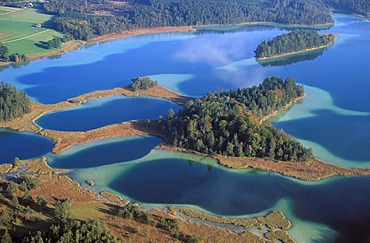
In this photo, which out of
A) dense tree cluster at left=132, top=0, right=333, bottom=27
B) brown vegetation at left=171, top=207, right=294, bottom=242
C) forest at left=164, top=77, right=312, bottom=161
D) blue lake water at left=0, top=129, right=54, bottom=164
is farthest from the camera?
dense tree cluster at left=132, top=0, right=333, bottom=27

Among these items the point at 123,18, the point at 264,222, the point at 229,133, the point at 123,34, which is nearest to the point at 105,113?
the point at 229,133

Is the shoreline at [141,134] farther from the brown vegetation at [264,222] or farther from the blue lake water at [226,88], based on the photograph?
the brown vegetation at [264,222]

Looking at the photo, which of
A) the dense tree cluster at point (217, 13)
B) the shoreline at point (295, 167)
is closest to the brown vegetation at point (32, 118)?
the shoreline at point (295, 167)

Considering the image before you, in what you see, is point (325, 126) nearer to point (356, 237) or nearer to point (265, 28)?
point (356, 237)

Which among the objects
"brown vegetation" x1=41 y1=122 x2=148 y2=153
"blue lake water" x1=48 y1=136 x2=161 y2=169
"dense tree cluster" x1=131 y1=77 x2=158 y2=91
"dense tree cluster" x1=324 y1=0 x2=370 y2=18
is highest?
"dense tree cluster" x1=324 y1=0 x2=370 y2=18

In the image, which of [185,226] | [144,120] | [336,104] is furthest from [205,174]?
[336,104]

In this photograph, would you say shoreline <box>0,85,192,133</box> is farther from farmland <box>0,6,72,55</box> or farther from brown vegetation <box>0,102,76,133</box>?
farmland <box>0,6,72,55</box>

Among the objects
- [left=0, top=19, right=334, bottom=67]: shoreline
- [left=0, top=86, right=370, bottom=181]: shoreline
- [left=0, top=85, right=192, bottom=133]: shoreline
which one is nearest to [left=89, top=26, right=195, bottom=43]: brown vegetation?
[left=0, top=19, right=334, bottom=67]: shoreline

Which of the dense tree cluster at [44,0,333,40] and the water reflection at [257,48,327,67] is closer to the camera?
the water reflection at [257,48,327,67]
